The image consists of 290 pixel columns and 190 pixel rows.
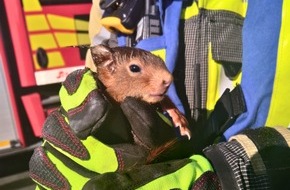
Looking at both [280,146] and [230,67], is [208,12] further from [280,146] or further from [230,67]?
[280,146]

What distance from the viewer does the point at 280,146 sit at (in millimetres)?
879

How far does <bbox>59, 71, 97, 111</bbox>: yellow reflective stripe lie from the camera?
889 millimetres

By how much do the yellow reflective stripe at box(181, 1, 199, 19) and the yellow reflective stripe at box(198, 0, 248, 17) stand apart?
0.02 meters

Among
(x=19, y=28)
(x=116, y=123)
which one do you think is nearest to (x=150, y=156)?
(x=116, y=123)

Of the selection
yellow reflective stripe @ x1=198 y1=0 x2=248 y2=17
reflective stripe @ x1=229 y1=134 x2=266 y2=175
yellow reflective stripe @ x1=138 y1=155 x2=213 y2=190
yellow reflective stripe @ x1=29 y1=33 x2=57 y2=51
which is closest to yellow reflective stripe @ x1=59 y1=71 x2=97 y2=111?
yellow reflective stripe @ x1=138 y1=155 x2=213 y2=190

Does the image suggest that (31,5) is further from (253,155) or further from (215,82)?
(253,155)

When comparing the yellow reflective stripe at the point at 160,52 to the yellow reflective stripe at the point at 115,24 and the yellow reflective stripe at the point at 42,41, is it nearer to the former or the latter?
the yellow reflective stripe at the point at 115,24

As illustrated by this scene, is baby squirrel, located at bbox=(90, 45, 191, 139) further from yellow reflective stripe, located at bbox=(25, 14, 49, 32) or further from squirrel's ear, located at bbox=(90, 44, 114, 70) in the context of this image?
yellow reflective stripe, located at bbox=(25, 14, 49, 32)

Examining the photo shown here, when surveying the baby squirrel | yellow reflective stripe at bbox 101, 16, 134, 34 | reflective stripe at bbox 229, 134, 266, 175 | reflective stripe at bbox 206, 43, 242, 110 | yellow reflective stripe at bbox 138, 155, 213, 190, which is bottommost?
yellow reflective stripe at bbox 138, 155, 213, 190

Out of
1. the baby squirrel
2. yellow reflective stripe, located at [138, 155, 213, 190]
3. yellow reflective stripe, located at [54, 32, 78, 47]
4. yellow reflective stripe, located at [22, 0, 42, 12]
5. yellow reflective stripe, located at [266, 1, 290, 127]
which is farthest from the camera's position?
yellow reflective stripe, located at [54, 32, 78, 47]

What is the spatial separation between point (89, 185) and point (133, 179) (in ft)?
0.30

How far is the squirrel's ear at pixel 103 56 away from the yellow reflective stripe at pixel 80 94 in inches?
4.2

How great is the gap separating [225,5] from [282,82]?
0.29m

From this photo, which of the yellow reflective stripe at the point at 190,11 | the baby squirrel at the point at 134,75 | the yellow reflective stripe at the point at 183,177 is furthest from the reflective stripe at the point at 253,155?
the yellow reflective stripe at the point at 190,11
